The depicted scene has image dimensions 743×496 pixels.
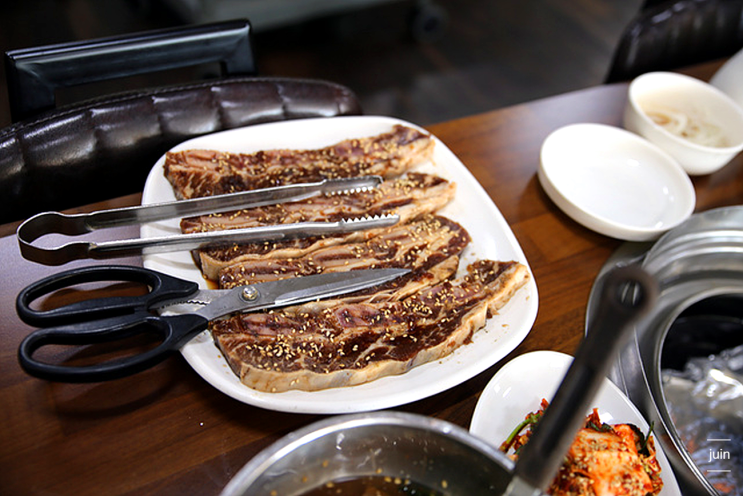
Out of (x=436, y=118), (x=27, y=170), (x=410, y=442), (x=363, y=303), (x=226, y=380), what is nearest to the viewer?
(x=410, y=442)

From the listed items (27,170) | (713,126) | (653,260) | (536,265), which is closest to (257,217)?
(27,170)

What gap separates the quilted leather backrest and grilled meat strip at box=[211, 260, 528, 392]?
2.33 feet

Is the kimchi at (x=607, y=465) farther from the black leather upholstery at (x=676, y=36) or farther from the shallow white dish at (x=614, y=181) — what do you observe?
the black leather upholstery at (x=676, y=36)

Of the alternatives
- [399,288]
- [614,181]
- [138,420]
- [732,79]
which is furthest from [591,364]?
[732,79]

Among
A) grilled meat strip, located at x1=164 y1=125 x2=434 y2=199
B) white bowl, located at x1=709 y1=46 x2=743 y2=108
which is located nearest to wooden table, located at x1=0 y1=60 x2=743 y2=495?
grilled meat strip, located at x1=164 y1=125 x2=434 y2=199

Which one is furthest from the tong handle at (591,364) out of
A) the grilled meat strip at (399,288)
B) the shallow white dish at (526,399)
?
the grilled meat strip at (399,288)

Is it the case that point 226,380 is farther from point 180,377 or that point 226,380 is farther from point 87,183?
point 87,183

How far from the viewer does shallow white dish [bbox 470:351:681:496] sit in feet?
4.25

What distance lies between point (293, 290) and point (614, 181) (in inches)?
47.5

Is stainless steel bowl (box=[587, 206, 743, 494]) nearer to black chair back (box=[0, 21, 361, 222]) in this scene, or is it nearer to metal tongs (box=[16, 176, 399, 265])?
metal tongs (box=[16, 176, 399, 265])

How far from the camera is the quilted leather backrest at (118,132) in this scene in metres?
1.59

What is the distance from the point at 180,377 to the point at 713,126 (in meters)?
2.01

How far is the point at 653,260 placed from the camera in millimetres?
1729

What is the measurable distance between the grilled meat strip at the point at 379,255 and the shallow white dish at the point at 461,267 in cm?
8
